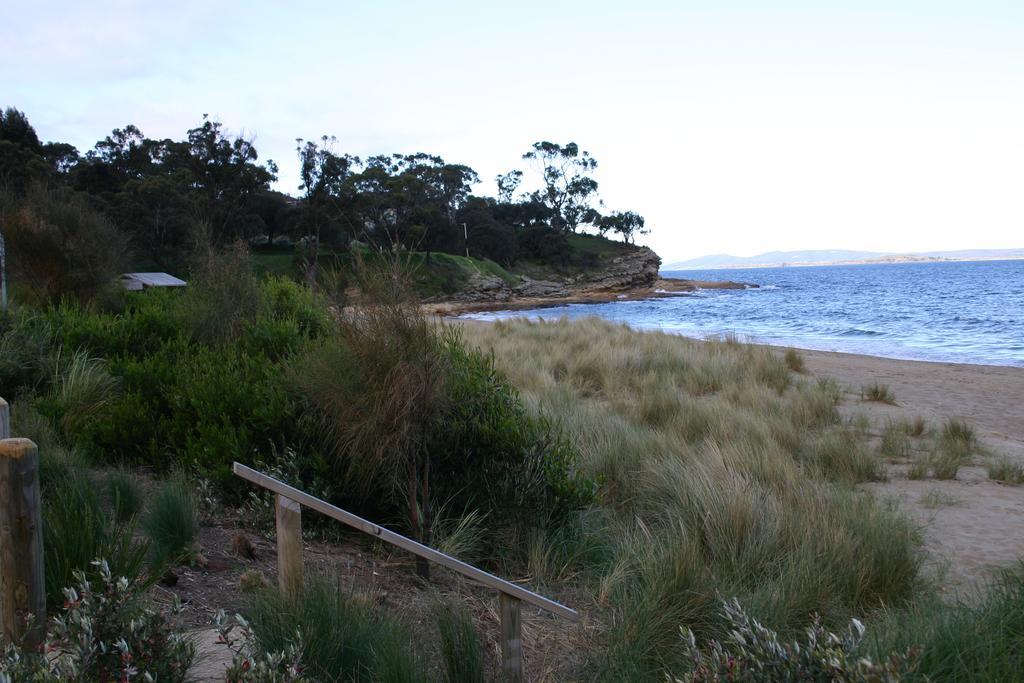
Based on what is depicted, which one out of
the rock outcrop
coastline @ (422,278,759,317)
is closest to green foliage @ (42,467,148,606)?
coastline @ (422,278,759,317)

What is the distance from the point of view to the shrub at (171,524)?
394cm

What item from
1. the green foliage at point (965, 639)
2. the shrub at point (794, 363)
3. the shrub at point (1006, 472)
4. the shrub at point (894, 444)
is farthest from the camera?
the shrub at point (794, 363)

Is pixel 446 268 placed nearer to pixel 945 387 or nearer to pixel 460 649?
pixel 945 387

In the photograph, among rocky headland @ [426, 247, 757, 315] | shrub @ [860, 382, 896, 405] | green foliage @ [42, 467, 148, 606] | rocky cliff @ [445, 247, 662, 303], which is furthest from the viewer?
rocky cliff @ [445, 247, 662, 303]

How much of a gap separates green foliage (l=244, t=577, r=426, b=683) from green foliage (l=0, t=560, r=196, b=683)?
405mm

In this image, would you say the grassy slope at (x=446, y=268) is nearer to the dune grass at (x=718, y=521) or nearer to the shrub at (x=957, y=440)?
the shrub at (x=957, y=440)

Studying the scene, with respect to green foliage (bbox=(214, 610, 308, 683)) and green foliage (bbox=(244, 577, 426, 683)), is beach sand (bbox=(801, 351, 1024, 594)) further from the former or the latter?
green foliage (bbox=(214, 610, 308, 683))

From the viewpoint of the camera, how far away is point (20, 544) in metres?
2.51

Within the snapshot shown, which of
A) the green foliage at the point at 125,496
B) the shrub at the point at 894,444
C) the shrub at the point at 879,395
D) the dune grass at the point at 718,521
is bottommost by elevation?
the shrub at the point at 879,395

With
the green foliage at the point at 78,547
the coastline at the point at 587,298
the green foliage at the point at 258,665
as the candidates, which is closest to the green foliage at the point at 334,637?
A: the green foliage at the point at 258,665

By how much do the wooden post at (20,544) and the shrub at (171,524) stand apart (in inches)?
51.4

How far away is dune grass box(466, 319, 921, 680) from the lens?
12.2ft

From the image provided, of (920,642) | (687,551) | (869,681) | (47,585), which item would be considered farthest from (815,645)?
(47,585)

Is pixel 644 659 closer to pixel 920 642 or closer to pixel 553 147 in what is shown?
pixel 920 642
